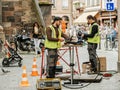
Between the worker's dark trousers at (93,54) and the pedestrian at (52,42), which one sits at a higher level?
the pedestrian at (52,42)

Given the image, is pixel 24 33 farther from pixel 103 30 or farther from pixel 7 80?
pixel 103 30

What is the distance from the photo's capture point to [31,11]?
32688 mm

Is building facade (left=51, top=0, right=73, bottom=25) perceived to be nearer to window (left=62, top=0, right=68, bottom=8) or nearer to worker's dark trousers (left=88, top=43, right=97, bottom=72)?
window (left=62, top=0, right=68, bottom=8)

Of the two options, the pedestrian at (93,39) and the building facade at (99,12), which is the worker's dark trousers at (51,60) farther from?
the building facade at (99,12)

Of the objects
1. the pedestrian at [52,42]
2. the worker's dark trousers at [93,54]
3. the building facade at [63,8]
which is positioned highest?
the pedestrian at [52,42]

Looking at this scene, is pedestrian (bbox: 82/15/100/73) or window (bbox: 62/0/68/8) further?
window (bbox: 62/0/68/8)

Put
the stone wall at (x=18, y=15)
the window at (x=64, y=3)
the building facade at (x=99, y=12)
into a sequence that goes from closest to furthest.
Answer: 1. the stone wall at (x=18, y=15)
2. the building facade at (x=99, y=12)
3. the window at (x=64, y=3)

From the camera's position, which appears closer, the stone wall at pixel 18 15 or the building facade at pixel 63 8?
the stone wall at pixel 18 15

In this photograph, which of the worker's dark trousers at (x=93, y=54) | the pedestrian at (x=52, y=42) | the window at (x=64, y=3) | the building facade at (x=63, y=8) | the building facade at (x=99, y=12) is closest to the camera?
the pedestrian at (x=52, y=42)

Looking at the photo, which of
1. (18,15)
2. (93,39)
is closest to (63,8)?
(18,15)

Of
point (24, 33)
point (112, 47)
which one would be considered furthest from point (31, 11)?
point (112, 47)

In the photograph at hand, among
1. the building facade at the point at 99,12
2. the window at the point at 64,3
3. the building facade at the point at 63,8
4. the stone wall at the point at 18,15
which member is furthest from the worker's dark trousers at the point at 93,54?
the window at the point at 64,3

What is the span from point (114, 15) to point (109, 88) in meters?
53.0

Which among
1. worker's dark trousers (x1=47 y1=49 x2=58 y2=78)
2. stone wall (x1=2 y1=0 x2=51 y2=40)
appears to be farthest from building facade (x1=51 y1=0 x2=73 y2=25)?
worker's dark trousers (x1=47 y1=49 x2=58 y2=78)
